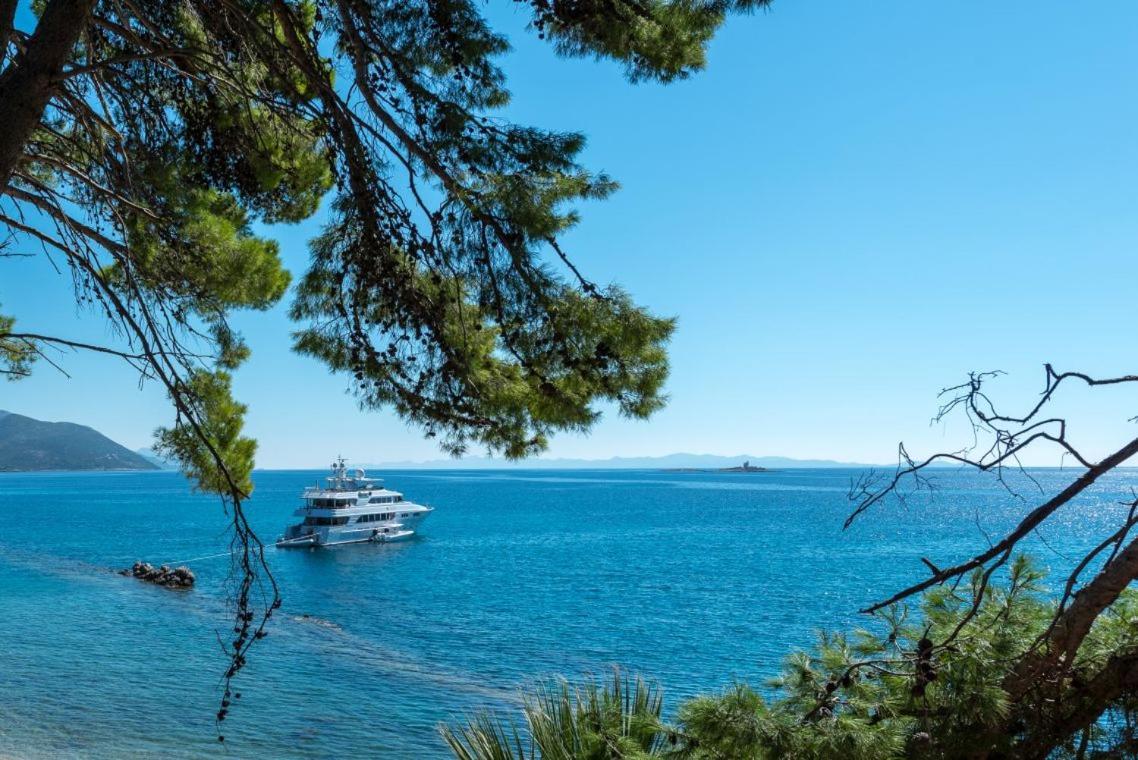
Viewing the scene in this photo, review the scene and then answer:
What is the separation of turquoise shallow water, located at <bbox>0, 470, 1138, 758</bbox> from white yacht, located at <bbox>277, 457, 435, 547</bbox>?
1.86m

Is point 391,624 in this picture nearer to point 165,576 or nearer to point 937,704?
point 165,576

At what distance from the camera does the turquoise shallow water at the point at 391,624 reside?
48.4 ft

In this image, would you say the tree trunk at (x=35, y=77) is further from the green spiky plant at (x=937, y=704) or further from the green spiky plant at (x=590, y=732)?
the green spiky plant at (x=937, y=704)

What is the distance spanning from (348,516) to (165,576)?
16.6 meters

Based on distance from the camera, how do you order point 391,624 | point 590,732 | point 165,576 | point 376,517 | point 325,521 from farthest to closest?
point 376,517 < point 325,521 < point 165,576 < point 391,624 < point 590,732

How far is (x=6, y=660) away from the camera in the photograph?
60.8 ft

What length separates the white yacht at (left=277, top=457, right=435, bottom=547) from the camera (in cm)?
4509

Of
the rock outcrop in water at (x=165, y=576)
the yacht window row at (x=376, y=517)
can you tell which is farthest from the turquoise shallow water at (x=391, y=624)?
the yacht window row at (x=376, y=517)

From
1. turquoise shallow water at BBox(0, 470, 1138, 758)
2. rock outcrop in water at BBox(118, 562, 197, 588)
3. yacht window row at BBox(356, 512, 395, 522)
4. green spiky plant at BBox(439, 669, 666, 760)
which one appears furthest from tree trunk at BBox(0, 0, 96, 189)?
yacht window row at BBox(356, 512, 395, 522)

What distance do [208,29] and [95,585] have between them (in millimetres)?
30494

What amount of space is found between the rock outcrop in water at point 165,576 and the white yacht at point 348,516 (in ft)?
42.6

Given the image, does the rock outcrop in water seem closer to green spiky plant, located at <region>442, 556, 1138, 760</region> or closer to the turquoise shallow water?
the turquoise shallow water

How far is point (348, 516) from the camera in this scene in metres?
46.8

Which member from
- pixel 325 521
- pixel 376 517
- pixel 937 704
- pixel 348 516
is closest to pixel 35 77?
pixel 937 704
